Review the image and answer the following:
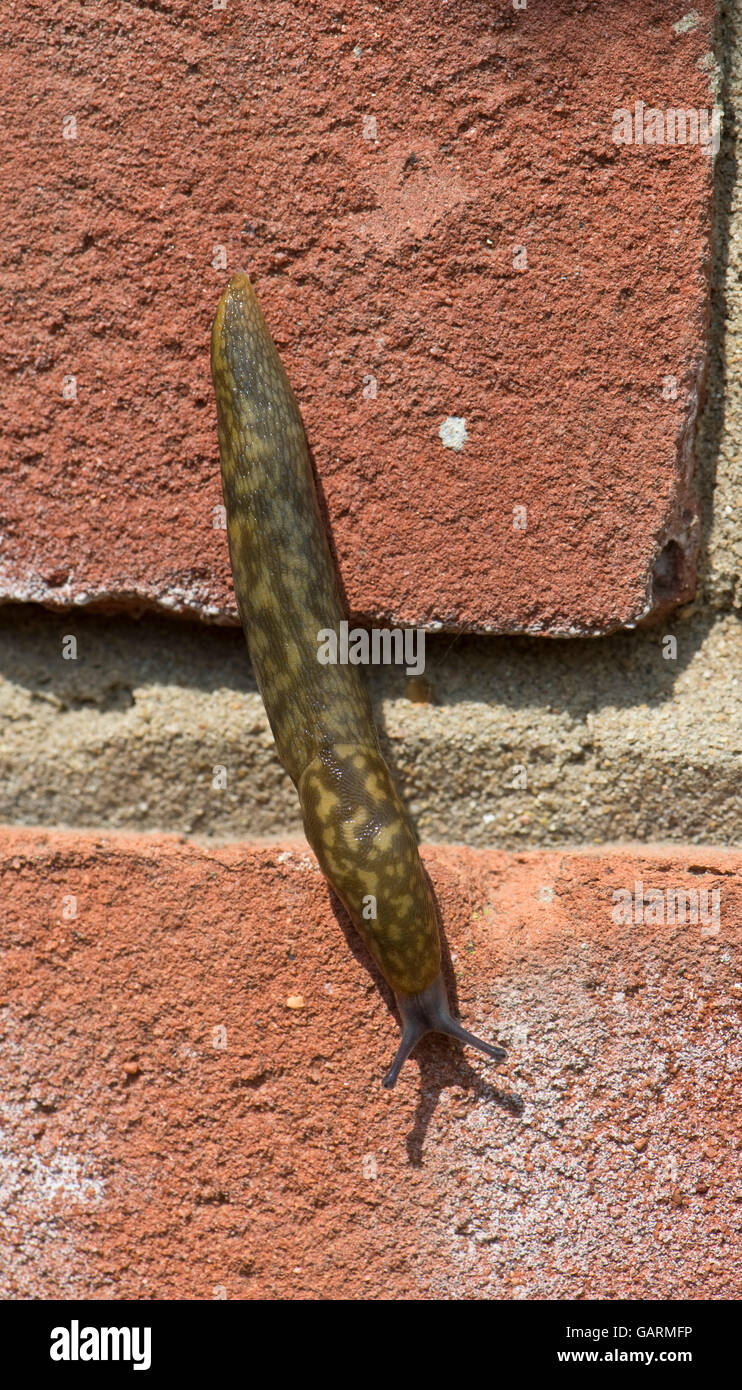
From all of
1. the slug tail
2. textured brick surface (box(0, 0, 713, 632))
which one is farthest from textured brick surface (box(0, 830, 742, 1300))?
Answer: textured brick surface (box(0, 0, 713, 632))

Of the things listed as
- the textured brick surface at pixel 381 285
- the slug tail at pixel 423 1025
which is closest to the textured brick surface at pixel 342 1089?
the slug tail at pixel 423 1025

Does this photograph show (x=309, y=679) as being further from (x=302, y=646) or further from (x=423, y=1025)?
(x=423, y=1025)

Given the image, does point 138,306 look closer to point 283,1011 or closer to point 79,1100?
point 283,1011

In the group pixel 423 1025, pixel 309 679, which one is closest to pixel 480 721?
pixel 309 679

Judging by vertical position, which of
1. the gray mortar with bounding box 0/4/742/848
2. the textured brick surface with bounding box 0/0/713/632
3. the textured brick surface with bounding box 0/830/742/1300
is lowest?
the textured brick surface with bounding box 0/830/742/1300

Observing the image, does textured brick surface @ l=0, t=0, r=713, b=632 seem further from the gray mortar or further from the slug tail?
the slug tail
